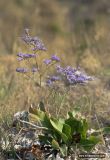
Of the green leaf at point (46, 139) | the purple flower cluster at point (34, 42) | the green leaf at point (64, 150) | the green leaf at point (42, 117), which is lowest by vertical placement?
the green leaf at point (64, 150)

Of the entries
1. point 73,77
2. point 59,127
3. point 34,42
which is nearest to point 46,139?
point 59,127

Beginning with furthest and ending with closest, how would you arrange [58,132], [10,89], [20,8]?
[20,8] → [10,89] → [58,132]

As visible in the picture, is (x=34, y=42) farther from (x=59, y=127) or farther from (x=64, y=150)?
(x=64, y=150)

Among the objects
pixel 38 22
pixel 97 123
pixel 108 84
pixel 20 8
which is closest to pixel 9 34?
pixel 38 22

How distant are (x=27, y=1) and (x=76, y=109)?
72.5 feet

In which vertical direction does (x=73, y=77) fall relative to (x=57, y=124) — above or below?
above

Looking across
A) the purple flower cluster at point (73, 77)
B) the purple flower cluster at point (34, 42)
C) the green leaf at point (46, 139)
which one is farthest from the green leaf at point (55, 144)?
the purple flower cluster at point (34, 42)

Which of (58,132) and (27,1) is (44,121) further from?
(27,1)

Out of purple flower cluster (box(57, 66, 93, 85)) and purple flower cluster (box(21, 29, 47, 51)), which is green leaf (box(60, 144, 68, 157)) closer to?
purple flower cluster (box(57, 66, 93, 85))

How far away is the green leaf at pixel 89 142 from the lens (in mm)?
5426

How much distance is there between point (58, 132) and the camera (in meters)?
5.46

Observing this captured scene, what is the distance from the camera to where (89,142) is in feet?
17.9

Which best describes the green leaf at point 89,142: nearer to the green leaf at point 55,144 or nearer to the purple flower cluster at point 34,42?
the green leaf at point 55,144

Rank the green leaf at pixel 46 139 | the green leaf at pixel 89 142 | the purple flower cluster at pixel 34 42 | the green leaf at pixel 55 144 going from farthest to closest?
the purple flower cluster at pixel 34 42 → the green leaf at pixel 46 139 → the green leaf at pixel 89 142 → the green leaf at pixel 55 144
